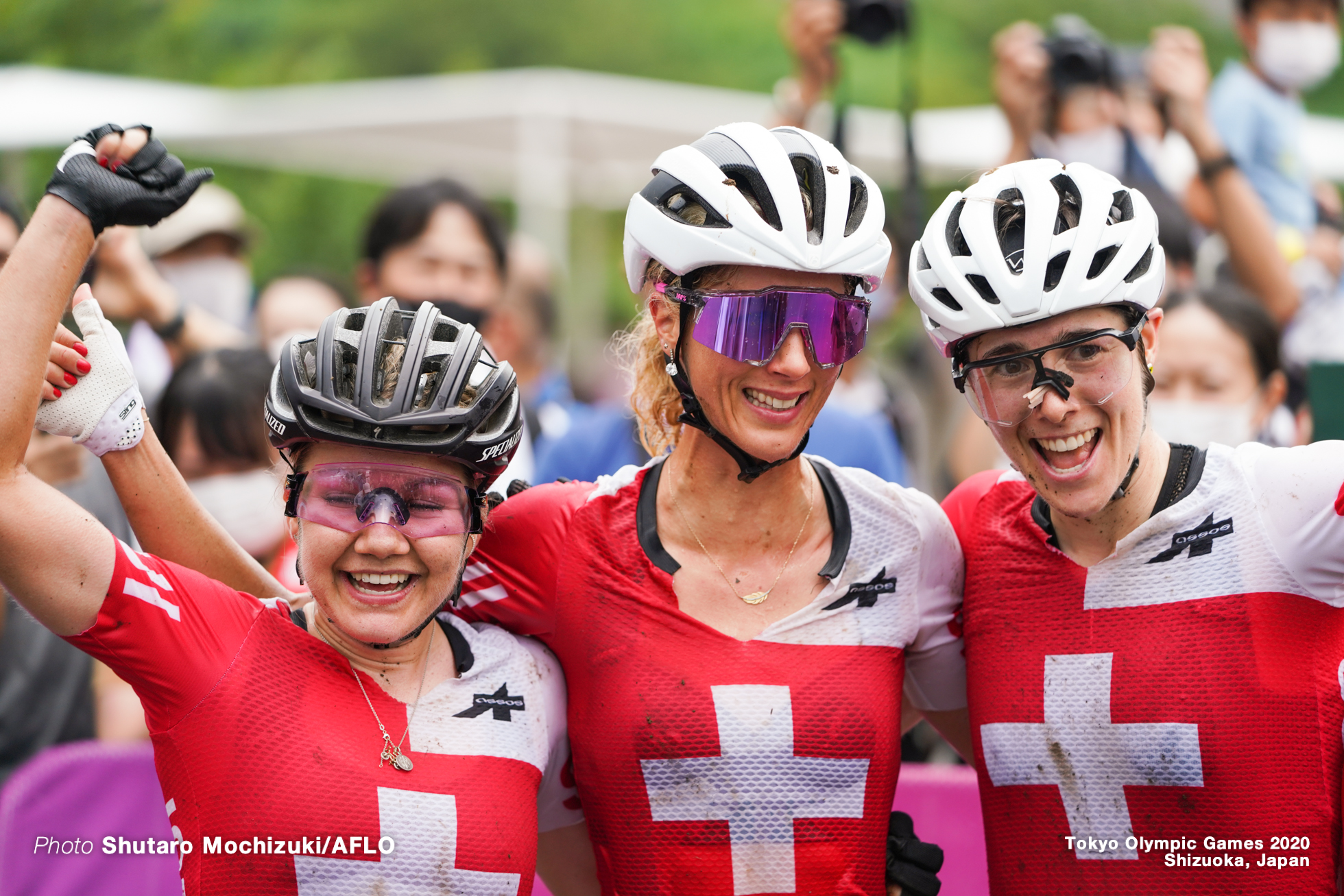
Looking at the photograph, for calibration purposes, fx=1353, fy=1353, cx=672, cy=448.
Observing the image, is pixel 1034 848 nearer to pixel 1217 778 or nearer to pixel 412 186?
pixel 1217 778

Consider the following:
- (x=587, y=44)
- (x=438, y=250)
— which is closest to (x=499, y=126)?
(x=438, y=250)

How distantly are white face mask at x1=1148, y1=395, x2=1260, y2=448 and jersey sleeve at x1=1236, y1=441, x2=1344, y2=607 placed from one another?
234 centimetres

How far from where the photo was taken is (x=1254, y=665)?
3.24 m

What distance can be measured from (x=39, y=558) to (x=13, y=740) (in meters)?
2.51

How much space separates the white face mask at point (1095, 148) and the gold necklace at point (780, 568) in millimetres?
4567

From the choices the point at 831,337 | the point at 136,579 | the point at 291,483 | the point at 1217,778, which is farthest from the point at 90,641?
the point at 1217,778

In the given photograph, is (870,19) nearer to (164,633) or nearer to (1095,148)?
(1095,148)

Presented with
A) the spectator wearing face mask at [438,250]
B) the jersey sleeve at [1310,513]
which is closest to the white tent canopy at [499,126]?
the spectator wearing face mask at [438,250]

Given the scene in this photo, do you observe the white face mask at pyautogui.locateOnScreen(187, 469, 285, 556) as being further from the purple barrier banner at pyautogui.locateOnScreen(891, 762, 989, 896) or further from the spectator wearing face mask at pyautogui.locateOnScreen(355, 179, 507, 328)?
the purple barrier banner at pyautogui.locateOnScreen(891, 762, 989, 896)

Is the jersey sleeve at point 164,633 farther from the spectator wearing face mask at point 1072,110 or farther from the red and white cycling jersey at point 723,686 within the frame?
the spectator wearing face mask at point 1072,110

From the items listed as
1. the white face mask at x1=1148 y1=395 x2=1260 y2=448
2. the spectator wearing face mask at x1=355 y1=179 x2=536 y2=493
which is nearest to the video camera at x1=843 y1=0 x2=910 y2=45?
the spectator wearing face mask at x1=355 y1=179 x2=536 y2=493

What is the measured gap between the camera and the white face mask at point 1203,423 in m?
5.61

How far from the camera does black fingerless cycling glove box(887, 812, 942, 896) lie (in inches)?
139

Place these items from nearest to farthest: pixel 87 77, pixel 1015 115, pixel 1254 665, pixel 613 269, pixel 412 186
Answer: pixel 1254 665, pixel 412 186, pixel 1015 115, pixel 87 77, pixel 613 269
